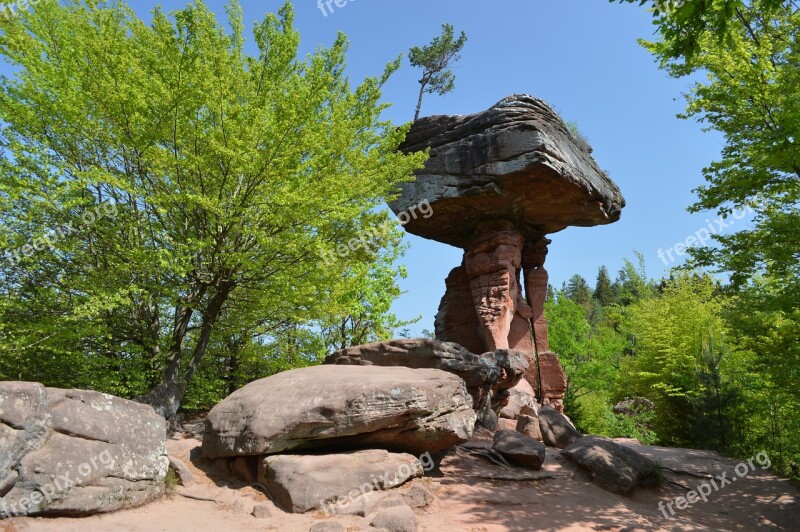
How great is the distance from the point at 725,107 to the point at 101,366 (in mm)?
15117

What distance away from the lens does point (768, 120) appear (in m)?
10.0

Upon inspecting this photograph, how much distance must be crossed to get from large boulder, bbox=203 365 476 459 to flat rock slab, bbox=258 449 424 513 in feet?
0.96

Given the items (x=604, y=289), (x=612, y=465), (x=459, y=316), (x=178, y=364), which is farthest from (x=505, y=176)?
(x=604, y=289)

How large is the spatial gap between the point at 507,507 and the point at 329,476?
2637 mm

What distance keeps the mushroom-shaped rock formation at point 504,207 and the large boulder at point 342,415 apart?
9.49 metres

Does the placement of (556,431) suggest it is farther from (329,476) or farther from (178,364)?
(178,364)

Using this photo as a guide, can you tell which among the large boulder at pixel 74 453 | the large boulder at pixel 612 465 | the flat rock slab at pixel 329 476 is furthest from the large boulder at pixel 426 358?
the large boulder at pixel 74 453

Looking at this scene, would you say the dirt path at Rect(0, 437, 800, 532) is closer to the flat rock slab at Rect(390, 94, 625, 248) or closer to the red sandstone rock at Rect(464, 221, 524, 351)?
the red sandstone rock at Rect(464, 221, 524, 351)

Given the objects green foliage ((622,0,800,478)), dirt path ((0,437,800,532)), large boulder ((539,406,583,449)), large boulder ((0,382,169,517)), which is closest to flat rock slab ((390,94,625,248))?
green foliage ((622,0,800,478))

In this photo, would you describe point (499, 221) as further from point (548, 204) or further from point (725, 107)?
point (725, 107)

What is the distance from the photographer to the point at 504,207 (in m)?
17.1

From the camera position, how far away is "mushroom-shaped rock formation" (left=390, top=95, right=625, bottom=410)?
51.3 feet

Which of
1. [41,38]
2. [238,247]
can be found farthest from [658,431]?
[41,38]

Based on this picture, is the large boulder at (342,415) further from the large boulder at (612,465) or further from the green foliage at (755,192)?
the green foliage at (755,192)
